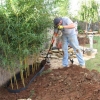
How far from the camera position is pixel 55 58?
7352 mm

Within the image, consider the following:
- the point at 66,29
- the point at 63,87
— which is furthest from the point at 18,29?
the point at 66,29

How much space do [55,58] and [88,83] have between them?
10.1 ft

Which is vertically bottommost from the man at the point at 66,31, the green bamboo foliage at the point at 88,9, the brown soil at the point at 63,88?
the brown soil at the point at 63,88

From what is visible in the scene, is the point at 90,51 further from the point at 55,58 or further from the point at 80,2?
the point at 80,2

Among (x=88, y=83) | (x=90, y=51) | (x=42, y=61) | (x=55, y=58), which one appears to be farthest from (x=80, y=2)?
(x=88, y=83)

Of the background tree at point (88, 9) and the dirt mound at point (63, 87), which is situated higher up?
the background tree at point (88, 9)

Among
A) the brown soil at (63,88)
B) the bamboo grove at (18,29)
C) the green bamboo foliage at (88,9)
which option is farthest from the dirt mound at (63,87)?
the green bamboo foliage at (88,9)

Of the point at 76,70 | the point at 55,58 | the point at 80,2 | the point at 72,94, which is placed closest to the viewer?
the point at 72,94

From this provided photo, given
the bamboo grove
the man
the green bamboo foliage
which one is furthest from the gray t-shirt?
the green bamboo foliage

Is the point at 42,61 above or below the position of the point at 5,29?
below

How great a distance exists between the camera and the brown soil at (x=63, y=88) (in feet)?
13.1

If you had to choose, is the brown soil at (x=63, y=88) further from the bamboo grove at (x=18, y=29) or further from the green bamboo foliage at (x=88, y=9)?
the green bamboo foliage at (x=88, y=9)

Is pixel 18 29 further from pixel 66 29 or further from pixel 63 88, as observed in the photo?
pixel 66 29

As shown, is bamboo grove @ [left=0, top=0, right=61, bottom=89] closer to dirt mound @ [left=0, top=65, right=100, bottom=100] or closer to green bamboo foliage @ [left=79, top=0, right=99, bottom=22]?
dirt mound @ [left=0, top=65, right=100, bottom=100]
